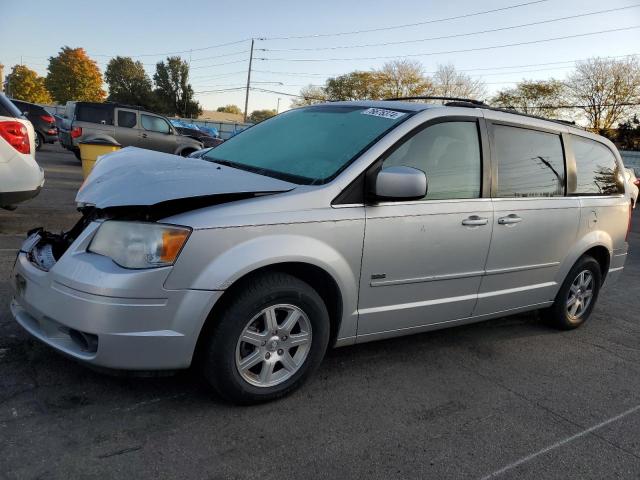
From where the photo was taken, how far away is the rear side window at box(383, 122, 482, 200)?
3.34m

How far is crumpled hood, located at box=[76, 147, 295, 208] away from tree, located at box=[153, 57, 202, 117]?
241 ft

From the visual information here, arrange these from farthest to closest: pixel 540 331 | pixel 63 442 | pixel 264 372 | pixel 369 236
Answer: pixel 540 331 < pixel 369 236 < pixel 264 372 < pixel 63 442

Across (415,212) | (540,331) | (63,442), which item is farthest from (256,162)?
(540,331)

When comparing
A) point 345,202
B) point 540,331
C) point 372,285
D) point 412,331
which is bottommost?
point 540,331

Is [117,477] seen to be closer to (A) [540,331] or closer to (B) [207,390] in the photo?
(B) [207,390]

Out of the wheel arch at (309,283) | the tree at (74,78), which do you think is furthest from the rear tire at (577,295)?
the tree at (74,78)

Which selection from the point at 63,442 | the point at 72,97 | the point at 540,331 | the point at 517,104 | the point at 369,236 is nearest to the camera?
the point at 63,442

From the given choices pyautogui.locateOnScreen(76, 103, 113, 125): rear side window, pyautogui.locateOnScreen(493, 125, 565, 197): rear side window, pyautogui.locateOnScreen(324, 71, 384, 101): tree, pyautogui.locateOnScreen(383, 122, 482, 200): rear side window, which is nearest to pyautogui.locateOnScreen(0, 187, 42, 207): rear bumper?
pyautogui.locateOnScreen(383, 122, 482, 200): rear side window

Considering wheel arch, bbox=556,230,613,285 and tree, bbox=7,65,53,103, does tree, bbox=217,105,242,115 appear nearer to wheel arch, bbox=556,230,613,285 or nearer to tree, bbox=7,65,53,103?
tree, bbox=7,65,53,103

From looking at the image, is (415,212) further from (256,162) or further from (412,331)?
(256,162)

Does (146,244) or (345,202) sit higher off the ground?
(345,202)

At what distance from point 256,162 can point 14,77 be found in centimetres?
8818

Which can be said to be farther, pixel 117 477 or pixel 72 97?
pixel 72 97

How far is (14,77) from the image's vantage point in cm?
7650
